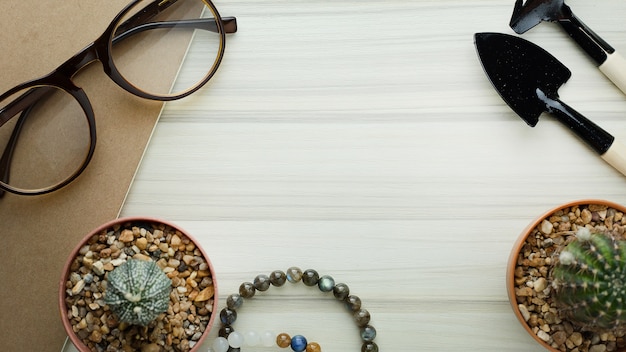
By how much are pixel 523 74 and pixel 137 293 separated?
522 millimetres

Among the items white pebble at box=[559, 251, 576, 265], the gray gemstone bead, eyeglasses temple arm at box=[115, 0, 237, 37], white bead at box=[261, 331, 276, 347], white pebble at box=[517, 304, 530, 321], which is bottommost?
white pebble at box=[517, 304, 530, 321]

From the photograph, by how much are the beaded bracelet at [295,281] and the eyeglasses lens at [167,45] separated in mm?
258

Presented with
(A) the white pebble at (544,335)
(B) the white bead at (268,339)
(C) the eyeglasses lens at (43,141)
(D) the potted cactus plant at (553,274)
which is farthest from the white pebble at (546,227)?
(C) the eyeglasses lens at (43,141)

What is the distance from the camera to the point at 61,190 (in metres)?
0.86

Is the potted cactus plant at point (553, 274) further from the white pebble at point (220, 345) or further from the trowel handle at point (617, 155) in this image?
the white pebble at point (220, 345)

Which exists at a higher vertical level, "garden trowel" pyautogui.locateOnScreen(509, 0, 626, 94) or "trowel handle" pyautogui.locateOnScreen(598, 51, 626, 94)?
"garden trowel" pyautogui.locateOnScreen(509, 0, 626, 94)

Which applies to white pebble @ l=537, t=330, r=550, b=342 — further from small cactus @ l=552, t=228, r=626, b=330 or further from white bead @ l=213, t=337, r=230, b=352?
white bead @ l=213, t=337, r=230, b=352

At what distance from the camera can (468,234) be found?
853 millimetres

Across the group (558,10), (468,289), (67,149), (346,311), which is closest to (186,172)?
(67,149)

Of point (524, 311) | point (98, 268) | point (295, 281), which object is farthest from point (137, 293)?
point (524, 311)

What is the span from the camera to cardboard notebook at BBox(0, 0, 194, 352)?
0.84 meters

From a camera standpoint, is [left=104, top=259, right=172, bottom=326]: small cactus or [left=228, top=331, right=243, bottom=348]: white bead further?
[left=228, top=331, right=243, bottom=348]: white bead

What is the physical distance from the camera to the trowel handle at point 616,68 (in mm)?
850

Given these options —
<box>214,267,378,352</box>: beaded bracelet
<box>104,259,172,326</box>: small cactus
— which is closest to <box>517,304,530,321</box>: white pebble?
<box>214,267,378,352</box>: beaded bracelet
